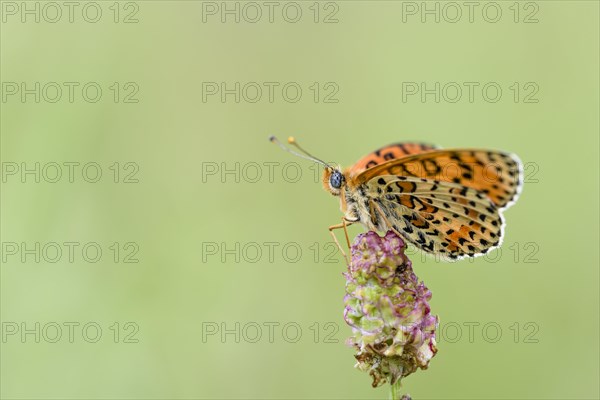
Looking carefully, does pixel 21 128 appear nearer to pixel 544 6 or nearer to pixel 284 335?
pixel 284 335

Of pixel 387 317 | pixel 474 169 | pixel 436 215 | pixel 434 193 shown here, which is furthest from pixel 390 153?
pixel 387 317

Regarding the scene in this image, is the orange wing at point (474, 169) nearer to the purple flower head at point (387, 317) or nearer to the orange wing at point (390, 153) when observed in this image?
the orange wing at point (390, 153)

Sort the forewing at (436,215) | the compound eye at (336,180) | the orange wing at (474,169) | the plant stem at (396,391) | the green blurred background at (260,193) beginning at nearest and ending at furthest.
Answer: the plant stem at (396,391) → the orange wing at (474,169) → the forewing at (436,215) → the compound eye at (336,180) → the green blurred background at (260,193)

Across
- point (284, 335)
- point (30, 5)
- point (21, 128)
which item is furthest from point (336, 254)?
point (30, 5)

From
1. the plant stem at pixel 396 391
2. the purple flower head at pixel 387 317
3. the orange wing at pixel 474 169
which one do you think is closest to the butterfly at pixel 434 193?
the orange wing at pixel 474 169

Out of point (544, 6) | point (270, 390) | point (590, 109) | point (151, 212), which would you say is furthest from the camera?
point (544, 6)

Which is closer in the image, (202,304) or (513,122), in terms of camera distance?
(202,304)

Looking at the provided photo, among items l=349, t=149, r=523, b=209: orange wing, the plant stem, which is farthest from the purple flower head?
l=349, t=149, r=523, b=209: orange wing
